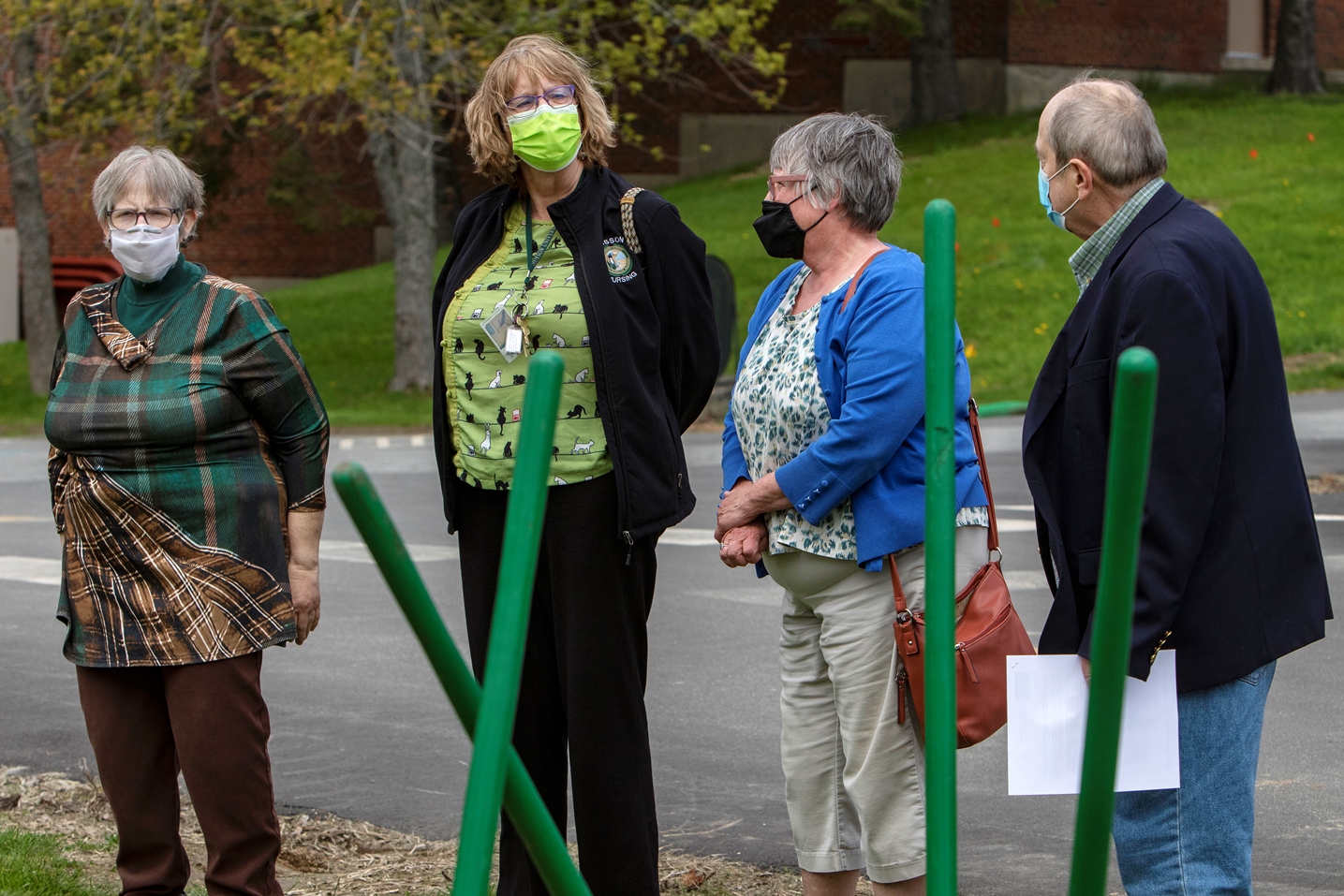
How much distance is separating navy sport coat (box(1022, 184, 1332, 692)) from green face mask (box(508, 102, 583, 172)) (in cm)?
124

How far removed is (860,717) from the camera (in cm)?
342

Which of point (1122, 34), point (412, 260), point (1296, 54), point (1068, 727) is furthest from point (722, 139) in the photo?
point (1068, 727)

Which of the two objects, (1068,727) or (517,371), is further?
(517,371)

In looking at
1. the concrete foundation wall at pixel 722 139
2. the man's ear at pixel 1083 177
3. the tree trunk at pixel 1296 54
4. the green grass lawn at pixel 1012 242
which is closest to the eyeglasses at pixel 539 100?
the man's ear at pixel 1083 177

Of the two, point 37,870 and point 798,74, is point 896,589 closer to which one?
point 37,870

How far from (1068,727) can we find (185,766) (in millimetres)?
1967

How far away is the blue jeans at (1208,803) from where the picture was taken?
9.00 ft

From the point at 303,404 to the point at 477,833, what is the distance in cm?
220

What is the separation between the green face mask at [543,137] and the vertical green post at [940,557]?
5.82ft

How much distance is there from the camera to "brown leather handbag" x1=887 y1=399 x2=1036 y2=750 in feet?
10.6

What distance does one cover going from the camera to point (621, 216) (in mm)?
Result: 3582

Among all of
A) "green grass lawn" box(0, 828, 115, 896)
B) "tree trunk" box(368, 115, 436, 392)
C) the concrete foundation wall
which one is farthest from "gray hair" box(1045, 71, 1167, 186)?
the concrete foundation wall

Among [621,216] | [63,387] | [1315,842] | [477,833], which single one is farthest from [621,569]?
[1315,842]

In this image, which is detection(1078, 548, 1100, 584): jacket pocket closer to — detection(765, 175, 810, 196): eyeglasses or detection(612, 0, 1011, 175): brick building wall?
detection(765, 175, 810, 196): eyeglasses
